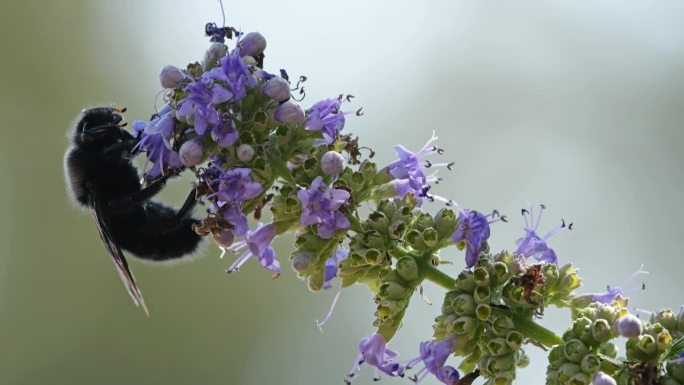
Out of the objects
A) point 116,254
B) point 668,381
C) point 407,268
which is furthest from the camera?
point 116,254

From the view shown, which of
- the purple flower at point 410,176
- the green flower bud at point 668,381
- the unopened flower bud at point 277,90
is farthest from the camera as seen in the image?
the purple flower at point 410,176

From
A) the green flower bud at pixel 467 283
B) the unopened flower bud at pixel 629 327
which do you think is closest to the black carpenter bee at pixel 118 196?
the green flower bud at pixel 467 283

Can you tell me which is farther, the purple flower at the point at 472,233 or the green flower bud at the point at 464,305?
the purple flower at the point at 472,233

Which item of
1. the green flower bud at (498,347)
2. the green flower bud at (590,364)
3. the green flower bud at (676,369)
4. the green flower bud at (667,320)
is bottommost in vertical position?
the green flower bud at (498,347)

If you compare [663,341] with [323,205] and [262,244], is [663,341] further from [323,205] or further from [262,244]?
[262,244]

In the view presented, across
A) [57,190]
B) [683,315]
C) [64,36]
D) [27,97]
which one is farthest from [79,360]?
[683,315]

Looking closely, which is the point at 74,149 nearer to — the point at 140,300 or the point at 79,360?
the point at 140,300

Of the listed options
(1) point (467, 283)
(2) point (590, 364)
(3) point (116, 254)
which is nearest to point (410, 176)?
(1) point (467, 283)

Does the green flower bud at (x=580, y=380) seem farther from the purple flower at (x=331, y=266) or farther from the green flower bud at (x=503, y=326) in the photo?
the purple flower at (x=331, y=266)
